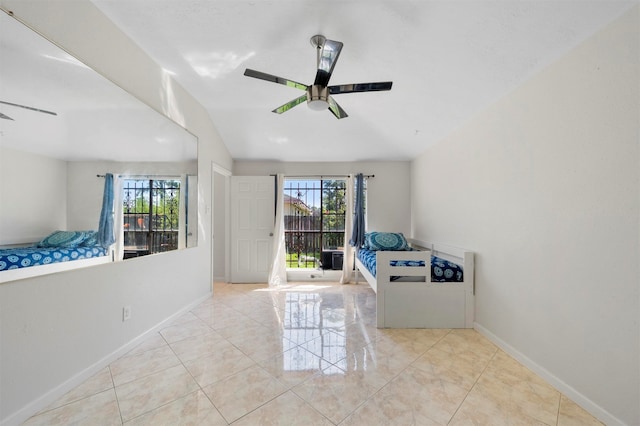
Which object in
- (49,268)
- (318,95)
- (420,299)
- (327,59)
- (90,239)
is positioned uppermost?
(327,59)

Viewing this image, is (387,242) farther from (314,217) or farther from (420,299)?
(314,217)

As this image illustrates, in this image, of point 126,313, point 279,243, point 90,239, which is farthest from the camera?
point 279,243

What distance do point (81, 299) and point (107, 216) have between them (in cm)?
60

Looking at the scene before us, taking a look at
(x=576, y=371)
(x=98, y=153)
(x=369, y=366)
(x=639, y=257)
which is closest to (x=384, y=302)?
(x=369, y=366)

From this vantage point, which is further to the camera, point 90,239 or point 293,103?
point 293,103

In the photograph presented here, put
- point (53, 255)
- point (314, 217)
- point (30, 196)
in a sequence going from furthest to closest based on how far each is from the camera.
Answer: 1. point (314, 217)
2. point (53, 255)
3. point (30, 196)

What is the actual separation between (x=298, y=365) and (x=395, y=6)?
2.67 metres

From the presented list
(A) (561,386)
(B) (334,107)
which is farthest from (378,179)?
(A) (561,386)

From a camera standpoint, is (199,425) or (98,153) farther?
(98,153)

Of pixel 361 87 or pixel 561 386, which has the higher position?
pixel 361 87

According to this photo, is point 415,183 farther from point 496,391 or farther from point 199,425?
point 199,425

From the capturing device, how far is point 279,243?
441 cm

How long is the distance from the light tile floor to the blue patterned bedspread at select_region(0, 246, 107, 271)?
0.87 m

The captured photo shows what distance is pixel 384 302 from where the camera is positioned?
260cm
